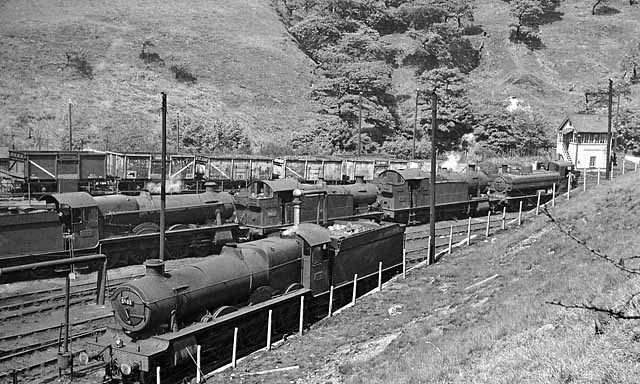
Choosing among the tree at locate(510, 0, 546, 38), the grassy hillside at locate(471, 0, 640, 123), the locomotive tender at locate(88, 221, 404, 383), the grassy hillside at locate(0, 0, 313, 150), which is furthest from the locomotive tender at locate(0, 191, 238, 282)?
the tree at locate(510, 0, 546, 38)

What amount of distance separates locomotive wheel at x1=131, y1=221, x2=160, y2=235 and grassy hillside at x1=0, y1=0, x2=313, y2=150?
2537 cm

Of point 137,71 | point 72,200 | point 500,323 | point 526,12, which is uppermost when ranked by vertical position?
point 526,12

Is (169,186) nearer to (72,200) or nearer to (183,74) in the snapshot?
(72,200)

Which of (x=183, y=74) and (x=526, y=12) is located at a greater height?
(x=526, y=12)

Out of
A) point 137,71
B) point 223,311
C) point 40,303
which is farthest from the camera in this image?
point 137,71

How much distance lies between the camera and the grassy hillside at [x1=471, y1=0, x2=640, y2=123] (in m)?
70.9

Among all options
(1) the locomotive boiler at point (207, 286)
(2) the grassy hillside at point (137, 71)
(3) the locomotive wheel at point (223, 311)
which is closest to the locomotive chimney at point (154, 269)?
(1) the locomotive boiler at point (207, 286)

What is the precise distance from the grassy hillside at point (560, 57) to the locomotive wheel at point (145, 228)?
51.7 metres

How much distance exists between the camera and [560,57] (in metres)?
81.2

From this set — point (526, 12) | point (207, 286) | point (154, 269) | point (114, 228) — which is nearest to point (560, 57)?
point (526, 12)

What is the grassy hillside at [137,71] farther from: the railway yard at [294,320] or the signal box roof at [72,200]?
the railway yard at [294,320]

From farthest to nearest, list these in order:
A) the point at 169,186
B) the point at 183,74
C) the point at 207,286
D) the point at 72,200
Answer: the point at 183,74 → the point at 169,186 → the point at 72,200 → the point at 207,286

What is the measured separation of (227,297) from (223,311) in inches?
16.4

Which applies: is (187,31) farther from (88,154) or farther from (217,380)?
(217,380)
